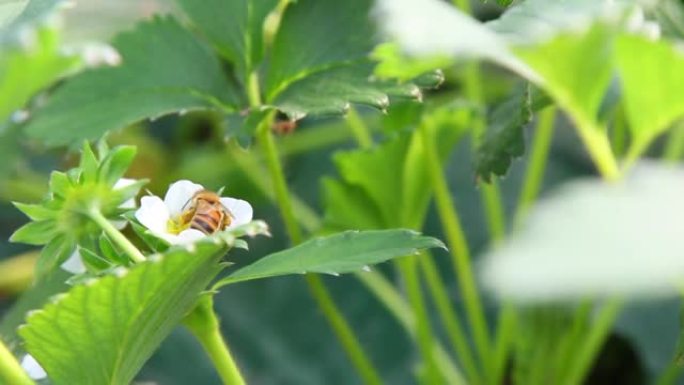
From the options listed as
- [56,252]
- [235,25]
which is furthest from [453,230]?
[56,252]

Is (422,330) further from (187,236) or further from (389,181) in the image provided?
(187,236)

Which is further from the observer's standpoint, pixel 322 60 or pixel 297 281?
pixel 297 281

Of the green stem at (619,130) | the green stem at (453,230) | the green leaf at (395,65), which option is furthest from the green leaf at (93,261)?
the green stem at (619,130)

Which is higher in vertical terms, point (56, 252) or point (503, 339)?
point (56, 252)

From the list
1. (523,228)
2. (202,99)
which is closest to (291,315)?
(202,99)

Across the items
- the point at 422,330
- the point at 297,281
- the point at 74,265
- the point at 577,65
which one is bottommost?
the point at 297,281

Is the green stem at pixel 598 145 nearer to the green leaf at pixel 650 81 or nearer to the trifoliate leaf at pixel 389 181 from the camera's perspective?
the green leaf at pixel 650 81
